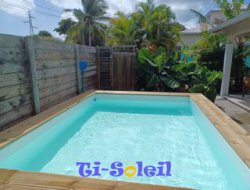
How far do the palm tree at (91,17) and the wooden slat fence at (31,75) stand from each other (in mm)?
18929

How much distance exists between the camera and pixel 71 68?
6.40 meters

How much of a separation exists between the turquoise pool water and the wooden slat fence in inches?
20.6

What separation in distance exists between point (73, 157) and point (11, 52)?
6.76ft

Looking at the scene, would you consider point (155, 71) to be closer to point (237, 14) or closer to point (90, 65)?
point (90, 65)

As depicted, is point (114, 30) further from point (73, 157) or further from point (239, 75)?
point (73, 157)

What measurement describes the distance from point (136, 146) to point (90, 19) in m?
23.9

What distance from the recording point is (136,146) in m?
4.12

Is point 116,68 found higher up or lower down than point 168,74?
higher up

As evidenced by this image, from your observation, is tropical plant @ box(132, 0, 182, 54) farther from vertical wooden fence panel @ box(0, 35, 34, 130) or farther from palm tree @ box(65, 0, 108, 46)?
palm tree @ box(65, 0, 108, 46)

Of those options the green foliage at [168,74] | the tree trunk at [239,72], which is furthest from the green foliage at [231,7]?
the green foliage at [168,74]

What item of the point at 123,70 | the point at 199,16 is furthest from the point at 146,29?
the point at 123,70

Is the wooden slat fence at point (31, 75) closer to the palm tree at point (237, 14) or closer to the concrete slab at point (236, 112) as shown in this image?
the concrete slab at point (236, 112)

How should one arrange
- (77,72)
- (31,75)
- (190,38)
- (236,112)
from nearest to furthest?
(31,75)
(236,112)
(77,72)
(190,38)

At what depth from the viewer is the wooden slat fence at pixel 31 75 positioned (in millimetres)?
3551
